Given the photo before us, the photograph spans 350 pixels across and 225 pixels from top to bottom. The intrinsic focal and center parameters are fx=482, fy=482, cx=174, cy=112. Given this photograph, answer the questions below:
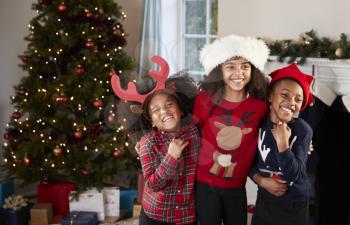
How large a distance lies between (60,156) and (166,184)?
1550 mm

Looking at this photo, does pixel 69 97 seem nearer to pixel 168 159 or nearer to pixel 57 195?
pixel 57 195

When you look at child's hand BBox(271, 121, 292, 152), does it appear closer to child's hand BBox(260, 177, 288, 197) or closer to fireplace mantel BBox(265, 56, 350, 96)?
child's hand BBox(260, 177, 288, 197)

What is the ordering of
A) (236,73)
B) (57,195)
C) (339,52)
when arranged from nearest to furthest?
(236,73), (339,52), (57,195)

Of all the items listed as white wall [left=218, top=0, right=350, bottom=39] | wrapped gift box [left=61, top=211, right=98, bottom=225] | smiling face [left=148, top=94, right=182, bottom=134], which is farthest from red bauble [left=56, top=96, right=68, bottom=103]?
smiling face [left=148, top=94, right=182, bottom=134]

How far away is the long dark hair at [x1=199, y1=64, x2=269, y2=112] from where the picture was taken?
6.09ft

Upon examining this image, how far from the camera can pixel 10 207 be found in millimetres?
3254

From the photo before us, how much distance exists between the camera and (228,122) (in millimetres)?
1841

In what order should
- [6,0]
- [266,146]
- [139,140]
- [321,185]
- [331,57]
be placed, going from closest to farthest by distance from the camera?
[266,146]
[139,140]
[331,57]
[321,185]
[6,0]

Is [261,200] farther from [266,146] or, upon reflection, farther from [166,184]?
[166,184]

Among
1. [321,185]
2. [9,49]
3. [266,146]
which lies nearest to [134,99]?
[266,146]

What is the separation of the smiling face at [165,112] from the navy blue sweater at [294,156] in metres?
0.34

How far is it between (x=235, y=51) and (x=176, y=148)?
0.43 m

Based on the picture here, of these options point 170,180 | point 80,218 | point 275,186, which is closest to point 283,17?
point 275,186

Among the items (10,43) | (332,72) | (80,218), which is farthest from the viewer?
(10,43)
